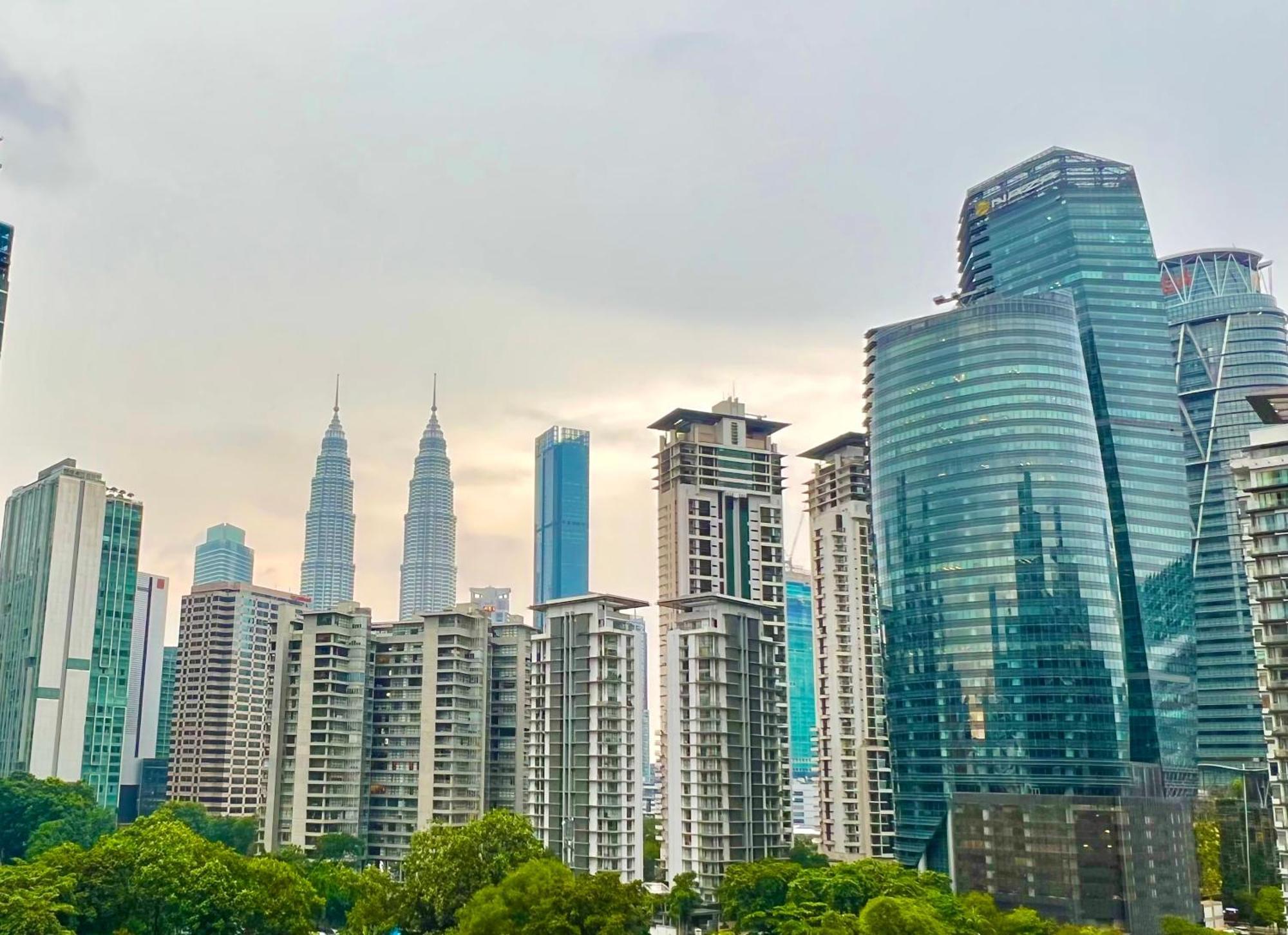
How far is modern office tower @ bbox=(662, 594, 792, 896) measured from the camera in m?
106

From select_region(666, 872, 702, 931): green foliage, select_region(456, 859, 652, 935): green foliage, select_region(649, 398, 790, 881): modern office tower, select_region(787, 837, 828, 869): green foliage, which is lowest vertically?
select_region(666, 872, 702, 931): green foliage

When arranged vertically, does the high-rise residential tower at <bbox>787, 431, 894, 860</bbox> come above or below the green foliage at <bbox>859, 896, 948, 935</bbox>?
above

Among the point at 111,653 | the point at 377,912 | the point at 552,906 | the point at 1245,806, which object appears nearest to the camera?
the point at 552,906

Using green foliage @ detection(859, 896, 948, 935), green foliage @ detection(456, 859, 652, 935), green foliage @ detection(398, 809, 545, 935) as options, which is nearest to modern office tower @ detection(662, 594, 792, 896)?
green foliage @ detection(398, 809, 545, 935)

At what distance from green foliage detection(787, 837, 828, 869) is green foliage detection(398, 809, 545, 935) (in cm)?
4027

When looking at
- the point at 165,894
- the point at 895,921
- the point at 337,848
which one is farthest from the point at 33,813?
the point at 895,921

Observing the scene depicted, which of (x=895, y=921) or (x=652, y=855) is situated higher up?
(x=895, y=921)

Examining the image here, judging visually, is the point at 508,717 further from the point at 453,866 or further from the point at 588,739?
the point at 453,866

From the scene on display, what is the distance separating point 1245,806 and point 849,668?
4780cm

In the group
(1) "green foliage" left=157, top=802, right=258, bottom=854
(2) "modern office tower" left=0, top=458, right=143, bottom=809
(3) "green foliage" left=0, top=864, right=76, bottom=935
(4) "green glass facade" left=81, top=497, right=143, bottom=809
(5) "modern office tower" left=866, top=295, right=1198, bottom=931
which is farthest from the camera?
(4) "green glass facade" left=81, top=497, right=143, bottom=809

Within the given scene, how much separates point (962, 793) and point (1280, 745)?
3962 centimetres

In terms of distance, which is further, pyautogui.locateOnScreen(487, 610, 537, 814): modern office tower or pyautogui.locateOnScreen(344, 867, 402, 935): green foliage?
pyautogui.locateOnScreen(487, 610, 537, 814): modern office tower

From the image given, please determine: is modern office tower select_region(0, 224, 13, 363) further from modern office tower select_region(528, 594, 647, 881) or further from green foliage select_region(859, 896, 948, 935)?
green foliage select_region(859, 896, 948, 935)

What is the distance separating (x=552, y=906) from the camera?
66.1 meters
